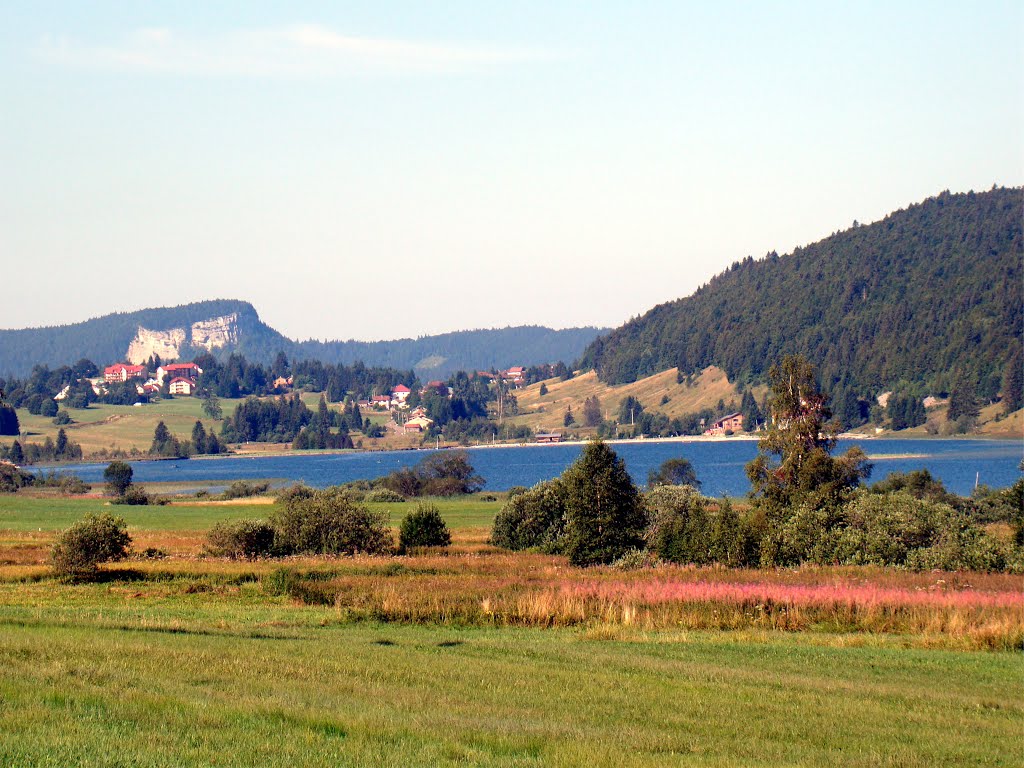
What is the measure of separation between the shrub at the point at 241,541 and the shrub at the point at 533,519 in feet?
43.4

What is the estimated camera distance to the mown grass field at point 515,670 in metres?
13.7

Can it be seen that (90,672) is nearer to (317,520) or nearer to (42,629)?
(42,629)

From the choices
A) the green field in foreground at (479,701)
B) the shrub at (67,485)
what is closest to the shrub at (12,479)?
the shrub at (67,485)

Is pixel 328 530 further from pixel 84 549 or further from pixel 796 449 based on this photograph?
pixel 796 449

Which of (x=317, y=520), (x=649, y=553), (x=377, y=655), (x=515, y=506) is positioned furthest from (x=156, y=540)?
(x=377, y=655)

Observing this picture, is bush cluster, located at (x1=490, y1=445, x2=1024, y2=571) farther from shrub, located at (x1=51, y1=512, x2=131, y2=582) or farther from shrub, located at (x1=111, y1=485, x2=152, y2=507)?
shrub, located at (x1=111, y1=485, x2=152, y2=507)

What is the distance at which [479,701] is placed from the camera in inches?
679

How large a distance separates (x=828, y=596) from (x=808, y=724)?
14.8 m

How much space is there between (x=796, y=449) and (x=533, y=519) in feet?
47.0

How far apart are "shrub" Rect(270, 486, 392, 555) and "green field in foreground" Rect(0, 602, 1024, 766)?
27.5m

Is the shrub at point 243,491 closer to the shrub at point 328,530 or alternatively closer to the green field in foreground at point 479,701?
the shrub at point 328,530

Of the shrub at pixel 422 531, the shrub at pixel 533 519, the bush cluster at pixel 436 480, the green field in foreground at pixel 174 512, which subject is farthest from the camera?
the bush cluster at pixel 436 480

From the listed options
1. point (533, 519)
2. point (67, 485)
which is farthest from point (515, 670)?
point (67, 485)

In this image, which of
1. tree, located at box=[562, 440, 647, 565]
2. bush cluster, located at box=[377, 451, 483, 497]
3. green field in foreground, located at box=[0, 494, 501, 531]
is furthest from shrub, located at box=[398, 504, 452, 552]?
bush cluster, located at box=[377, 451, 483, 497]
